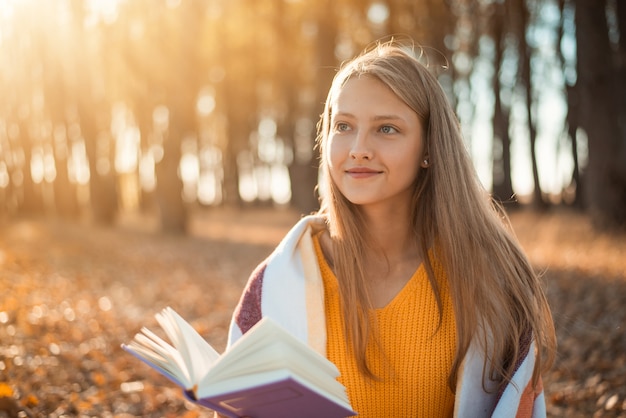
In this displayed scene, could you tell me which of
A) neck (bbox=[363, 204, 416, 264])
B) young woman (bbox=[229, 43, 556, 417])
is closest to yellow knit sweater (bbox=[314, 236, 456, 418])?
young woman (bbox=[229, 43, 556, 417])

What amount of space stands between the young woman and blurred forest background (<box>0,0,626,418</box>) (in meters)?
0.72

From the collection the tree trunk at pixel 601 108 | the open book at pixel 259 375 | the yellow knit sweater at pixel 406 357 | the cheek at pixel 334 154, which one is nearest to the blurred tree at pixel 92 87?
the tree trunk at pixel 601 108

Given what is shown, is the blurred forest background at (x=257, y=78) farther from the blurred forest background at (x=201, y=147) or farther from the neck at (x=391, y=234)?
the neck at (x=391, y=234)

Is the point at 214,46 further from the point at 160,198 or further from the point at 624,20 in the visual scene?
the point at 624,20

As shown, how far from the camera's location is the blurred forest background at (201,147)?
198 inches

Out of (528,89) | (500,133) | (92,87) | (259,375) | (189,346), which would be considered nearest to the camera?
(259,375)

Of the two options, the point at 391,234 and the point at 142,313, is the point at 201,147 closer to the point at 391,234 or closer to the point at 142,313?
the point at 142,313

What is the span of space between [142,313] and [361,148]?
5558 millimetres

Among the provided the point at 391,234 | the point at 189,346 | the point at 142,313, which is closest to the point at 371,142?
the point at 391,234

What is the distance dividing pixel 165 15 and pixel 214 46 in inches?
206

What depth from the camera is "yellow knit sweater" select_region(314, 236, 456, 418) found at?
8.14 ft

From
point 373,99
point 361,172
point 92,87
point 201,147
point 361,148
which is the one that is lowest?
point 201,147

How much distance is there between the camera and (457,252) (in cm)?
249

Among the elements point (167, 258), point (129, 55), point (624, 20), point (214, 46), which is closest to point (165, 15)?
Result: point (129, 55)
